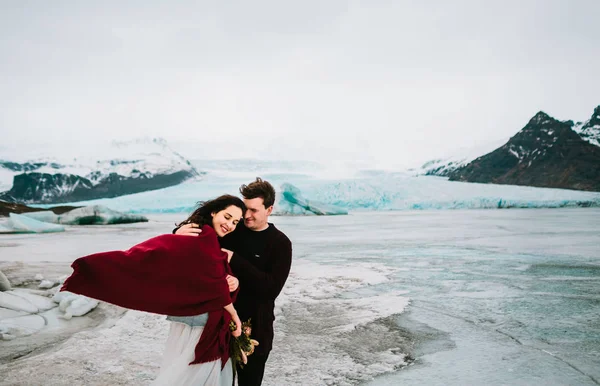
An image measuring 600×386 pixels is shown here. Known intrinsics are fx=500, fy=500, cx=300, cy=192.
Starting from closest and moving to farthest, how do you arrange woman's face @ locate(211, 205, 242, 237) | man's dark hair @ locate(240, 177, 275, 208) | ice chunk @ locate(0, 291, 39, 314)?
woman's face @ locate(211, 205, 242, 237) → man's dark hair @ locate(240, 177, 275, 208) → ice chunk @ locate(0, 291, 39, 314)

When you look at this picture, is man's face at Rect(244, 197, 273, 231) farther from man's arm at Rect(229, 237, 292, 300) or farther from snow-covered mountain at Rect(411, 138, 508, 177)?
snow-covered mountain at Rect(411, 138, 508, 177)

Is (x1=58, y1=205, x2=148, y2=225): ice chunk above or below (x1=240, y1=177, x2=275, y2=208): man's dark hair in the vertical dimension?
below

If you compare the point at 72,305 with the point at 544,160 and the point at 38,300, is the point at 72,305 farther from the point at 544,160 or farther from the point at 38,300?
the point at 544,160

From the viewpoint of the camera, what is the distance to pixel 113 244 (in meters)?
10.6

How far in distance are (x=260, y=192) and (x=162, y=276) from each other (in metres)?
0.54

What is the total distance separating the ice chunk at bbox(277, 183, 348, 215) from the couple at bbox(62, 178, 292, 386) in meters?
20.2

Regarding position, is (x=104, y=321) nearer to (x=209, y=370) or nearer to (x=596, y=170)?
(x=209, y=370)

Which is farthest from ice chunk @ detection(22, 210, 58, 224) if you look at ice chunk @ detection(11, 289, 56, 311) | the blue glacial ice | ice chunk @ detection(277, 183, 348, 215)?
ice chunk @ detection(11, 289, 56, 311)

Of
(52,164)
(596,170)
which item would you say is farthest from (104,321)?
(52,164)

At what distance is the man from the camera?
2.04m

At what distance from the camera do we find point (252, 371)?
2107mm

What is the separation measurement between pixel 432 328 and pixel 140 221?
1907 cm

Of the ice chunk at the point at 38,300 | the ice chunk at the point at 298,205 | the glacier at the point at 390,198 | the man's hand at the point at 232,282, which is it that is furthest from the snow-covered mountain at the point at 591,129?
the man's hand at the point at 232,282

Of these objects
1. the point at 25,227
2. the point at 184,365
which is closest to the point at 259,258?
the point at 184,365
